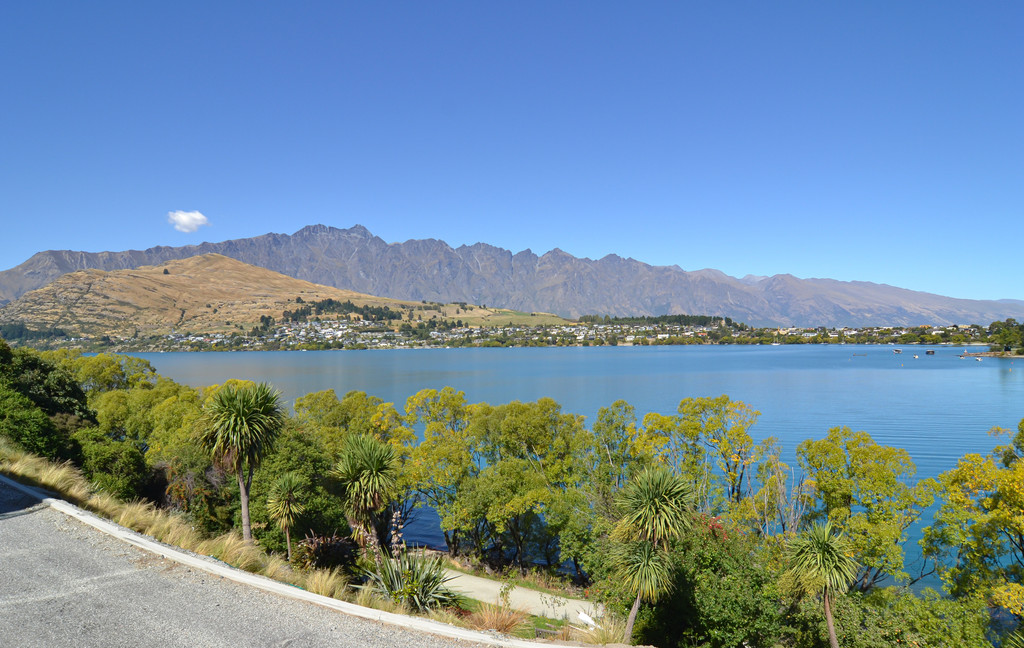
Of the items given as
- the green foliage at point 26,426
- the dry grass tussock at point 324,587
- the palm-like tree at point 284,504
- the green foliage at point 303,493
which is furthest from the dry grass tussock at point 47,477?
the dry grass tussock at point 324,587

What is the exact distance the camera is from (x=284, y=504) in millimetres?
21984

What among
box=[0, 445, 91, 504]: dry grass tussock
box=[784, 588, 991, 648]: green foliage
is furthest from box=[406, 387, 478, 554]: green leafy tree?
box=[784, 588, 991, 648]: green foliage

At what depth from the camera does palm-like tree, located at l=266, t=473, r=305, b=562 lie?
2192 cm

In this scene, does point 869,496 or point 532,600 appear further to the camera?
point 532,600

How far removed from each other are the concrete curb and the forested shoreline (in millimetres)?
4269

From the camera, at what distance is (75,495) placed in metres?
15.5

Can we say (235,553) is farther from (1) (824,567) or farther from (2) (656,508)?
(1) (824,567)

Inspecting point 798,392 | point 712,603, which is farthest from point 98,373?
point 798,392

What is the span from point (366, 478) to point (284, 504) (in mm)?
6743

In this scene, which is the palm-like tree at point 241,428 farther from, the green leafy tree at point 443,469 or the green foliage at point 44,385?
the green foliage at point 44,385

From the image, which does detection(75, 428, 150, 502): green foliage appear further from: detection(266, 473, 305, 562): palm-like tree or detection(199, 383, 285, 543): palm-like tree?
detection(199, 383, 285, 543): palm-like tree

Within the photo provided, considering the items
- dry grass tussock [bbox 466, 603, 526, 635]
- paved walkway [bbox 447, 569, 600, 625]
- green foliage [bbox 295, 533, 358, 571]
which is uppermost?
dry grass tussock [bbox 466, 603, 526, 635]

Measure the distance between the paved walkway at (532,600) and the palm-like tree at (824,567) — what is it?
853 centimetres

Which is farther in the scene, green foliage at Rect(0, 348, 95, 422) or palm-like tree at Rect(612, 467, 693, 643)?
green foliage at Rect(0, 348, 95, 422)
